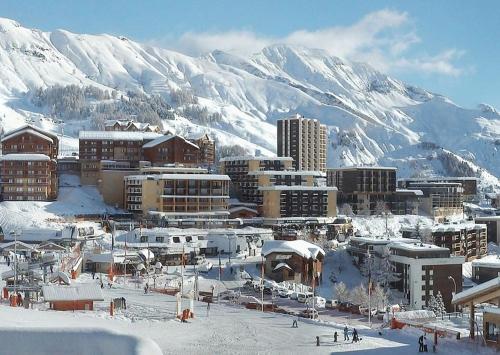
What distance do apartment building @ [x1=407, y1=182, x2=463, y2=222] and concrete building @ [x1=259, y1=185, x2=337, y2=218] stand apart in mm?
31167

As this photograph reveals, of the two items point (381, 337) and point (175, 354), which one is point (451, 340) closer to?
point (381, 337)

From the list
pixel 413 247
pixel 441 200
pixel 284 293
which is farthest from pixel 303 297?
pixel 441 200

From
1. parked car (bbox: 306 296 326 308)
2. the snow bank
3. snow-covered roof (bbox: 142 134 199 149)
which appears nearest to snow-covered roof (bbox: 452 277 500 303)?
the snow bank

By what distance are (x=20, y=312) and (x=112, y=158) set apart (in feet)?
232

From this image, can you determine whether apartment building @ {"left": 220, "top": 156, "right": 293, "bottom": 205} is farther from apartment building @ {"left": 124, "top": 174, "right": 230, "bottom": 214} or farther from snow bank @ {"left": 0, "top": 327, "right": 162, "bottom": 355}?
snow bank @ {"left": 0, "top": 327, "right": 162, "bottom": 355}

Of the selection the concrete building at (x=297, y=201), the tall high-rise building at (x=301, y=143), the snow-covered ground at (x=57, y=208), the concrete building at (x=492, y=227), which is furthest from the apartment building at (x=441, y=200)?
the snow-covered ground at (x=57, y=208)

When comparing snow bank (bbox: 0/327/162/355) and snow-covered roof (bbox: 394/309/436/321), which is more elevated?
snow bank (bbox: 0/327/162/355)

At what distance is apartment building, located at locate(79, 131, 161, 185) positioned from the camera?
285ft

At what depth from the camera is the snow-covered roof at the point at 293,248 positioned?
62688mm

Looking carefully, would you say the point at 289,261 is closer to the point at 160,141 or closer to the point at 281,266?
the point at 281,266

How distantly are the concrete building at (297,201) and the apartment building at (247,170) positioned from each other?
309 cm

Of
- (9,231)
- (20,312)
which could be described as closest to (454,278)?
(9,231)

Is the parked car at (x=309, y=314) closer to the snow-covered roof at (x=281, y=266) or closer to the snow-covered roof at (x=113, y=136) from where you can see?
the snow-covered roof at (x=281, y=266)

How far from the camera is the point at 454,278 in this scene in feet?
199
